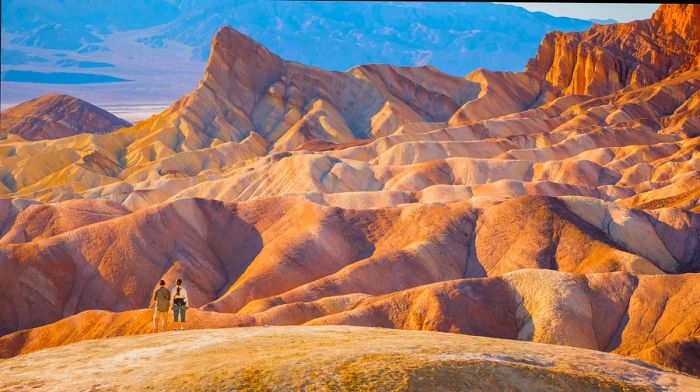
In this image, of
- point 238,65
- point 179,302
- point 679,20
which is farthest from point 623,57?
point 179,302

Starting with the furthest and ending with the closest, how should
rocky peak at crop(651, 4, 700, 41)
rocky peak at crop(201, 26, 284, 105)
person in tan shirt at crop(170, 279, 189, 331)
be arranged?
1. rocky peak at crop(651, 4, 700, 41)
2. rocky peak at crop(201, 26, 284, 105)
3. person in tan shirt at crop(170, 279, 189, 331)

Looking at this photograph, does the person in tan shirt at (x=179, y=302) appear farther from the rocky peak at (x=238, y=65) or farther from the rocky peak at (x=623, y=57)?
the rocky peak at (x=623, y=57)

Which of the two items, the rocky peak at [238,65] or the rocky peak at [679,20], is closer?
the rocky peak at [238,65]

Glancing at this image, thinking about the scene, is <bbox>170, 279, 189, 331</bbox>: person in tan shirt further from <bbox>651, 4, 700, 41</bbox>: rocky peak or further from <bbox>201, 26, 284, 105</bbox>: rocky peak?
<bbox>651, 4, 700, 41</bbox>: rocky peak

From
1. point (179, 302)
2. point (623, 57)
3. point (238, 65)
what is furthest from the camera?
point (623, 57)

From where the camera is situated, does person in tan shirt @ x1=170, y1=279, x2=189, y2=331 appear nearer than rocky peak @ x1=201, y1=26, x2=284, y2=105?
Yes

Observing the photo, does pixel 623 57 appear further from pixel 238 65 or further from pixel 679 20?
pixel 238 65

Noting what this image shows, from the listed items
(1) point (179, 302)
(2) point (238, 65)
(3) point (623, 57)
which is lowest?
(1) point (179, 302)

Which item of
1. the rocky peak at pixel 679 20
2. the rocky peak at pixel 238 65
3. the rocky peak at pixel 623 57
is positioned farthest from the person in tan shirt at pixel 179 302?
the rocky peak at pixel 679 20

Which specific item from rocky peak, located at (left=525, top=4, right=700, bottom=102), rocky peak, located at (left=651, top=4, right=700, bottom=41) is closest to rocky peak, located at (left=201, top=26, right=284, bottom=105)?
rocky peak, located at (left=525, top=4, right=700, bottom=102)

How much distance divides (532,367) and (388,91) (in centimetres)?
12088

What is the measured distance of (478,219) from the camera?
62250 mm

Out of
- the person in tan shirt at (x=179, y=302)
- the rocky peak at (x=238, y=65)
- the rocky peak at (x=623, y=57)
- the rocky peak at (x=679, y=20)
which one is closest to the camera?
the person in tan shirt at (x=179, y=302)

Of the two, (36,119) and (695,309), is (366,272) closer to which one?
(695,309)
